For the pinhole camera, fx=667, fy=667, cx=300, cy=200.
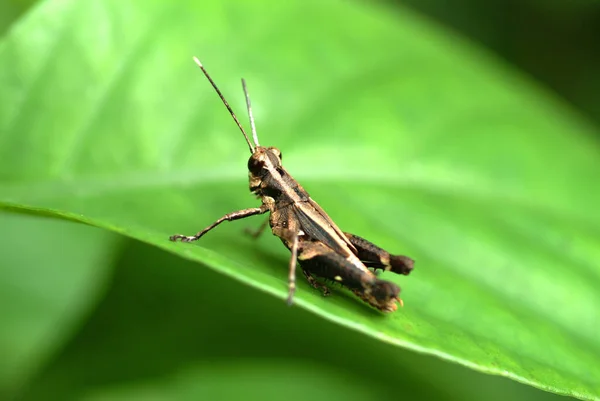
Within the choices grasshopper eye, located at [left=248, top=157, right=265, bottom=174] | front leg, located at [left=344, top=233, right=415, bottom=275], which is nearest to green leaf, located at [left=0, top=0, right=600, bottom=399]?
front leg, located at [left=344, top=233, right=415, bottom=275]

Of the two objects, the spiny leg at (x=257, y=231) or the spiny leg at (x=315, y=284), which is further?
the spiny leg at (x=257, y=231)

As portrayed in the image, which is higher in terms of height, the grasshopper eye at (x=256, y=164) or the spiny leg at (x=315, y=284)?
the grasshopper eye at (x=256, y=164)

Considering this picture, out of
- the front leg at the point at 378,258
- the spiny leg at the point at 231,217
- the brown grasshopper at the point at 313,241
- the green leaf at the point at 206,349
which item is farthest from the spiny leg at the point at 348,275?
the green leaf at the point at 206,349

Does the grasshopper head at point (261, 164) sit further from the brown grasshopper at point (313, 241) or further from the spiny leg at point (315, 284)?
the spiny leg at point (315, 284)

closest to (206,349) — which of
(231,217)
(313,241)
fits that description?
(231,217)

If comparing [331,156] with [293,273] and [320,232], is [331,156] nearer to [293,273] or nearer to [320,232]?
[320,232]

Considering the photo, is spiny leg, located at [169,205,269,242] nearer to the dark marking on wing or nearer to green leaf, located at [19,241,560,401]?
Answer: the dark marking on wing

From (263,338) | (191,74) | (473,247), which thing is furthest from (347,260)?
(191,74)

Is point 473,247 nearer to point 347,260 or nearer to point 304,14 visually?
point 347,260

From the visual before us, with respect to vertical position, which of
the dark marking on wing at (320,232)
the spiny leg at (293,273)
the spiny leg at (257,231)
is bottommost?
the spiny leg at (293,273)
